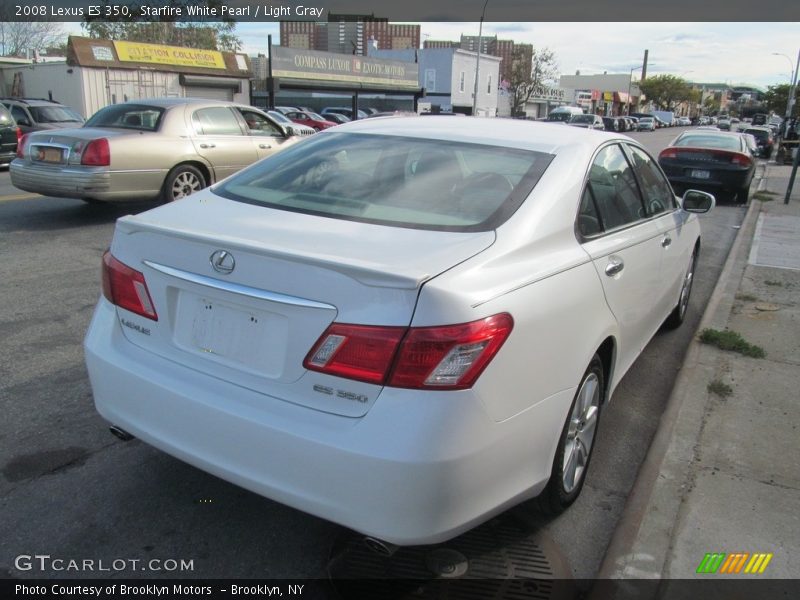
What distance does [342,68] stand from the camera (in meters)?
46.8

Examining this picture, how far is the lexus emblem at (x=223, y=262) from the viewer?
2.38 m

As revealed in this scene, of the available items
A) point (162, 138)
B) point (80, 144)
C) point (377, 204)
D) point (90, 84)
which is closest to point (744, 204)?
point (162, 138)

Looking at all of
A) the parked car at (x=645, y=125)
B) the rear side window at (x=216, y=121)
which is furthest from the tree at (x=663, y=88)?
the rear side window at (x=216, y=121)

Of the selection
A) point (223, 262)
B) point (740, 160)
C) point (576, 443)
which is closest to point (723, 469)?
point (576, 443)

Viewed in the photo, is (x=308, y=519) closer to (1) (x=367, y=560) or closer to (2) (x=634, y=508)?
(1) (x=367, y=560)

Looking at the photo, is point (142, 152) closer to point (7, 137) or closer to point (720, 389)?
point (720, 389)

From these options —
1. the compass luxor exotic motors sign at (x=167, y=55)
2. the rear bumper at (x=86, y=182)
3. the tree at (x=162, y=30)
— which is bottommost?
the rear bumper at (x=86, y=182)

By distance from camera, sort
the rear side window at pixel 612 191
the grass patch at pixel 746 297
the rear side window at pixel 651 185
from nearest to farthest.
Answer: the rear side window at pixel 612 191, the rear side window at pixel 651 185, the grass patch at pixel 746 297

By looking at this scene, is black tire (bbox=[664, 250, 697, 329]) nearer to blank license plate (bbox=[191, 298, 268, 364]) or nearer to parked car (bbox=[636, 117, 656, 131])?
blank license plate (bbox=[191, 298, 268, 364])

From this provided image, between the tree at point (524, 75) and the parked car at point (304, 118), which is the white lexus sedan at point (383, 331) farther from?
the tree at point (524, 75)

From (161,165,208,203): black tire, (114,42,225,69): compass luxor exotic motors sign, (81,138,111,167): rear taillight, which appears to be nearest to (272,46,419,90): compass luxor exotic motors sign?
(114,42,225,69): compass luxor exotic motors sign

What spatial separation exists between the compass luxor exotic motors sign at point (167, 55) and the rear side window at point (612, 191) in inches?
1313

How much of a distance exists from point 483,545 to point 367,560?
479 mm

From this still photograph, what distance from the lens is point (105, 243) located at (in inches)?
306
